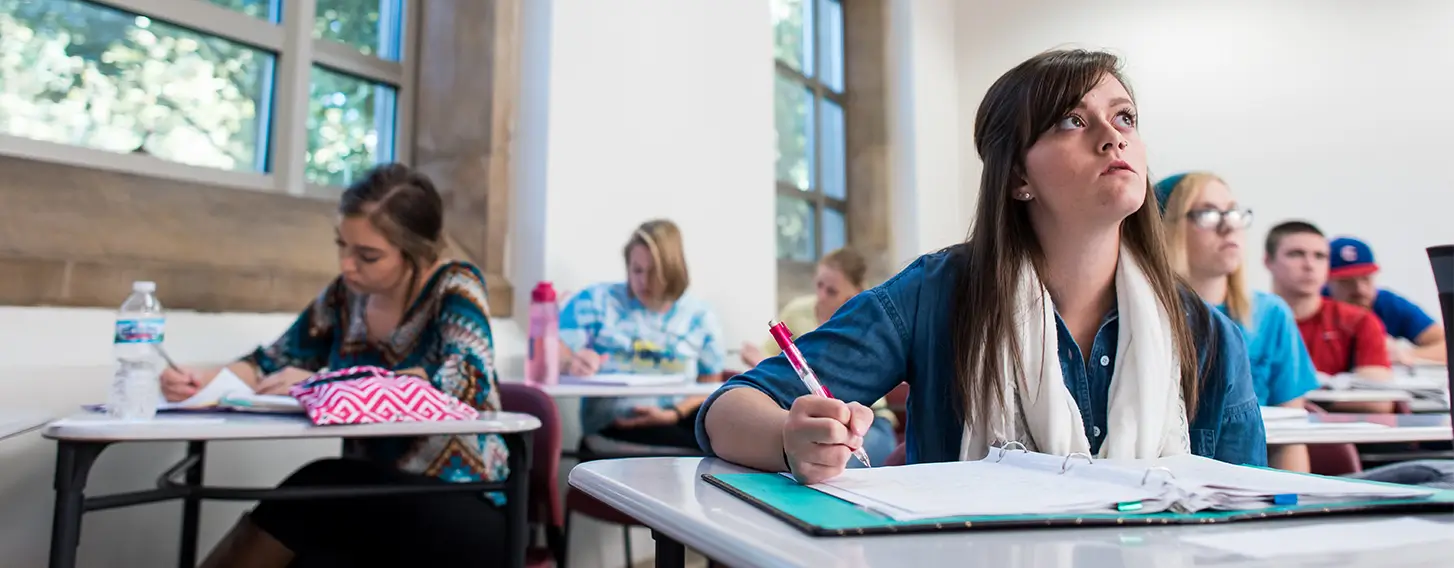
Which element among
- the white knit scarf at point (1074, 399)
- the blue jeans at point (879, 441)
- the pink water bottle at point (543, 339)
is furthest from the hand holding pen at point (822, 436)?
the pink water bottle at point (543, 339)

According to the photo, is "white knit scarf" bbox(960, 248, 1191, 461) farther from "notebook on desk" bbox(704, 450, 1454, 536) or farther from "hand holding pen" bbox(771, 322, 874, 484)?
"hand holding pen" bbox(771, 322, 874, 484)

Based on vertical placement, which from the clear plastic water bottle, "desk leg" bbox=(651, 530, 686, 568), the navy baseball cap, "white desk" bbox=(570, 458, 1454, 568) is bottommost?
"desk leg" bbox=(651, 530, 686, 568)

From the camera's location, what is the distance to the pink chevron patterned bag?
5.30ft

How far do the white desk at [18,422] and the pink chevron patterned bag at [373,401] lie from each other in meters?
0.40

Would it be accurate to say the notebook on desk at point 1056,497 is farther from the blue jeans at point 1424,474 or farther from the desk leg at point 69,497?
the desk leg at point 69,497

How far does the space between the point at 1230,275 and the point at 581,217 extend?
222 cm

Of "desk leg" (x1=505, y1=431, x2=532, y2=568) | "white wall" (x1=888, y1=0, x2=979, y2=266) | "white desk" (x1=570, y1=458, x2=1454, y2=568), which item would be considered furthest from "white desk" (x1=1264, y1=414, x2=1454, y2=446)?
"white wall" (x1=888, y1=0, x2=979, y2=266)

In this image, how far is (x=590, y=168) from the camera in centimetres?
363

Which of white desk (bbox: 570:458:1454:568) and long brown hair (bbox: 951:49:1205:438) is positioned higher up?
long brown hair (bbox: 951:49:1205:438)

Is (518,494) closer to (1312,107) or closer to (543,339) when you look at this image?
(543,339)

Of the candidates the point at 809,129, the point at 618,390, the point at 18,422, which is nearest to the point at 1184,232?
the point at 618,390

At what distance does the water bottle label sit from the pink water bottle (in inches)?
52.6

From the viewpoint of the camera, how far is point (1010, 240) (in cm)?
116

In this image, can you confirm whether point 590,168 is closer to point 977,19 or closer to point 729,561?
point 729,561
